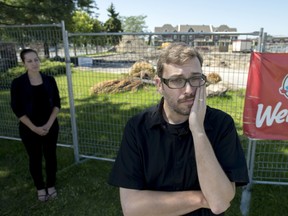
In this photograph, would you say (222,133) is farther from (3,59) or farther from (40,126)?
(3,59)

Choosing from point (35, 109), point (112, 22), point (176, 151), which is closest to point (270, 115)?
point (176, 151)

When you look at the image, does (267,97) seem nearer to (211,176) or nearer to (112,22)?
(211,176)

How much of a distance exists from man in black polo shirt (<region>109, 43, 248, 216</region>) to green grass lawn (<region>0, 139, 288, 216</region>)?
2061 millimetres

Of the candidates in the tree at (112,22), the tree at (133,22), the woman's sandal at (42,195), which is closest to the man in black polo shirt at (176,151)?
the woman's sandal at (42,195)

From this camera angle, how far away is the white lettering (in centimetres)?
343

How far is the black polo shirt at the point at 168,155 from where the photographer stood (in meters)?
1.75

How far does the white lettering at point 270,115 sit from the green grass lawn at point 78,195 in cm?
106

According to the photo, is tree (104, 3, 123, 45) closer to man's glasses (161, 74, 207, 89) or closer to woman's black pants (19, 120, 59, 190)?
woman's black pants (19, 120, 59, 190)

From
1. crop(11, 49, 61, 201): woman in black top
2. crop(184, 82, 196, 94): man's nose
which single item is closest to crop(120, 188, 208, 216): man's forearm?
crop(184, 82, 196, 94): man's nose

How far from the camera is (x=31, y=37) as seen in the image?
4.70m

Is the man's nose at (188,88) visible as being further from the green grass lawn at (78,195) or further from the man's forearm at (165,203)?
the green grass lawn at (78,195)

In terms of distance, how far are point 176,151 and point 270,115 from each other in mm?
2173

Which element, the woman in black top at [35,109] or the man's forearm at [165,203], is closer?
the man's forearm at [165,203]

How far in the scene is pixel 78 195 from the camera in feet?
13.2
